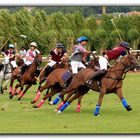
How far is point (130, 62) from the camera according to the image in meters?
18.4

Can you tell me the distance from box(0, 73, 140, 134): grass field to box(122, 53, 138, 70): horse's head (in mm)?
A: 1305

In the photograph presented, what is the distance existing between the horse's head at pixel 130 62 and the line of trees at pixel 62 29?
3096 cm

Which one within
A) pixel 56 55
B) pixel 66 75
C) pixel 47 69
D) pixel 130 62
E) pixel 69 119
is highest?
pixel 130 62

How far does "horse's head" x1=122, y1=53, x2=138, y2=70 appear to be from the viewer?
1827 centimetres

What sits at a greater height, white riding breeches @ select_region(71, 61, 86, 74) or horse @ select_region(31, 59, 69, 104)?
white riding breeches @ select_region(71, 61, 86, 74)

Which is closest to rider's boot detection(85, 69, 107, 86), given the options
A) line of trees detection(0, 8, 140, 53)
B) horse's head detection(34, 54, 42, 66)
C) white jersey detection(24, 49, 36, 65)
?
horse's head detection(34, 54, 42, 66)

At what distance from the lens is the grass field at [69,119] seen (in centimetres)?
1515

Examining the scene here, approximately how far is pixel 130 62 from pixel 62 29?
3481 centimetres

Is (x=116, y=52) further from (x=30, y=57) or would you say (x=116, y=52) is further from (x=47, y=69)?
(x=30, y=57)

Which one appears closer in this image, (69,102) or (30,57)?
(69,102)

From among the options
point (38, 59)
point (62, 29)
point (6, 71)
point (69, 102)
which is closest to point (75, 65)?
point (69, 102)

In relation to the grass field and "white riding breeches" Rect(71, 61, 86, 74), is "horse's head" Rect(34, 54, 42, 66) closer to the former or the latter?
the grass field

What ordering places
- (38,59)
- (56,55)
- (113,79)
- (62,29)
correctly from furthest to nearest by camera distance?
(62,29)
(38,59)
(56,55)
(113,79)
